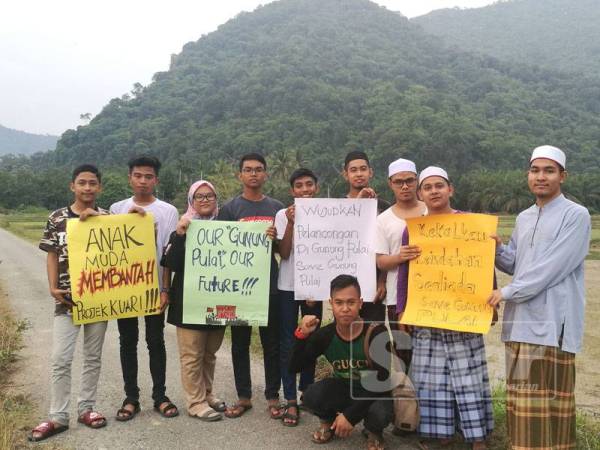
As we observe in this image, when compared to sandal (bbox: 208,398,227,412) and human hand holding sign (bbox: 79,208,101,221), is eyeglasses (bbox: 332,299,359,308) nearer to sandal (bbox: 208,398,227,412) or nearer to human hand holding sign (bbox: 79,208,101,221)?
sandal (bbox: 208,398,227,412)

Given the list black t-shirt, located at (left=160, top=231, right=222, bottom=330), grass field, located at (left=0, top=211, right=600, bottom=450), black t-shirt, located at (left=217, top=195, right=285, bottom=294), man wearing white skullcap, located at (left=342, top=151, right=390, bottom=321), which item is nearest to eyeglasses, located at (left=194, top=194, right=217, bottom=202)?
black t-shirt, located at (left=217, top=195, right=285, bottom=294)

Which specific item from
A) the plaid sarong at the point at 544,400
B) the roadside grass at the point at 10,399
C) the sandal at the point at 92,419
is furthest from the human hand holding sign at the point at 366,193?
the roadside grass at the point at 10,399

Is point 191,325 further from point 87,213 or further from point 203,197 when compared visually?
point 87,213

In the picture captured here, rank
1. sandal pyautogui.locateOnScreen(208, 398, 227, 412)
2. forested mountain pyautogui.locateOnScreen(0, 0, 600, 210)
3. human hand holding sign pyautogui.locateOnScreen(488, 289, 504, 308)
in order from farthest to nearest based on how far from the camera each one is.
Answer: forested mountain pyautogui.locateOnScreen(0, 0, 600, 210) → sandal pyautogui.locateOnScreen(208, 398, 227, 412) → human hand holding sign pyautogui.locateOnScreen(488, 289, 504, 308)

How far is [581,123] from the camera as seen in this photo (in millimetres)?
119938

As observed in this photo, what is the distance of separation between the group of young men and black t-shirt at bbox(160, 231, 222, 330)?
17cm

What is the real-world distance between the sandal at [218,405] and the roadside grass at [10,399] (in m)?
1.54

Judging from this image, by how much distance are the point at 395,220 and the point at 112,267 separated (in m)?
2.44

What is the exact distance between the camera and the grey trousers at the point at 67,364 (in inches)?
172

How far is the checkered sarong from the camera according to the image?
3.94m

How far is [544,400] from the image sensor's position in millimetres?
3619

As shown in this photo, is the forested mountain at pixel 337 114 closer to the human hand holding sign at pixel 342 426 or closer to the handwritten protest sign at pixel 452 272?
the handwritten protest sign at pixel 452 272

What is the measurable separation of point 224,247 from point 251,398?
1.58m

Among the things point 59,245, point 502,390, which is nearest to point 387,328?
point 502,390
